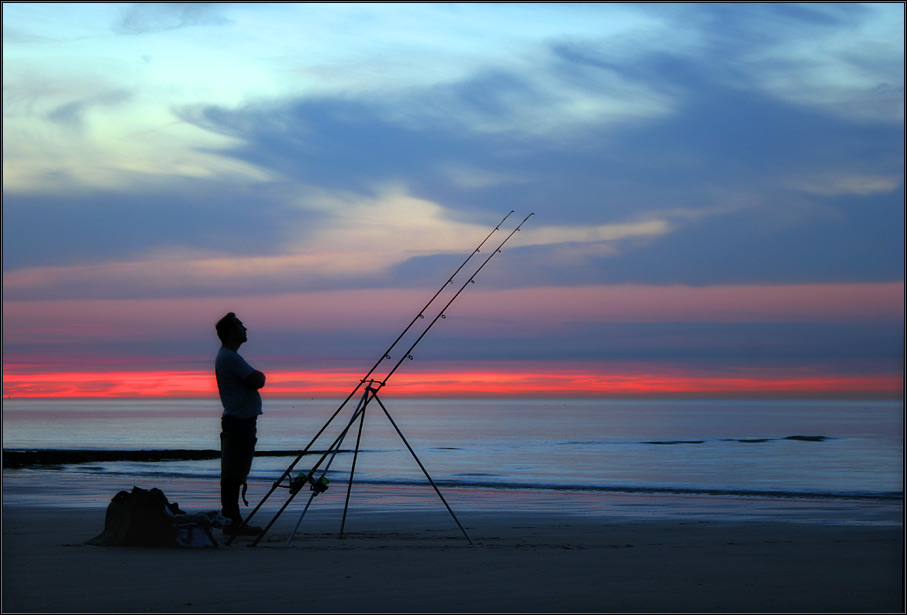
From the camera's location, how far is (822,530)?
8.70m

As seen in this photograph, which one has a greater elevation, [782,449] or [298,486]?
[782,449]

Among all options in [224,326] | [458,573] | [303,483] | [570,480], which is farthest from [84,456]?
[458,573]

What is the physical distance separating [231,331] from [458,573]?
2895 millimetres

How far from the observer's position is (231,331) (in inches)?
287

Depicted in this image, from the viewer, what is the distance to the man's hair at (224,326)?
7301 mm

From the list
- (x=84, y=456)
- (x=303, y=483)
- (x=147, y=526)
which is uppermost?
(x=84, y=456)

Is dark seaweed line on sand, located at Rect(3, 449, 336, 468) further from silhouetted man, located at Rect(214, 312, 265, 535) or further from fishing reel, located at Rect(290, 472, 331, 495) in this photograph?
fishing reel, located at Rect(290, 472, 331, 495)

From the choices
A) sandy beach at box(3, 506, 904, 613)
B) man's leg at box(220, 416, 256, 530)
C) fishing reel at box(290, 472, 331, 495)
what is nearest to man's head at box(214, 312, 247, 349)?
man's leg at box(220, 416, 256, 530)

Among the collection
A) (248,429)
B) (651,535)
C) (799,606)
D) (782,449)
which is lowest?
(799,606)

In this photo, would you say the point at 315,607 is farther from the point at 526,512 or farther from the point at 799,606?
Answer: the point at 526,512

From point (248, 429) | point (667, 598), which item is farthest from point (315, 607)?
point (248, 429)

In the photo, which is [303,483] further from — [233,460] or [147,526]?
[147,526]

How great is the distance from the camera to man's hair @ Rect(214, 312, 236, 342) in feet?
24.0

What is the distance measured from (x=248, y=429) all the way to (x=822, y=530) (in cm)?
540
